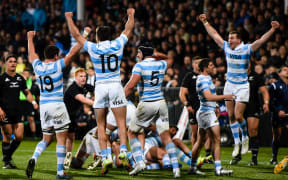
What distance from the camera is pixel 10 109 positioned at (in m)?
10.8

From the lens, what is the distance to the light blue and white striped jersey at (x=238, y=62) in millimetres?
10359

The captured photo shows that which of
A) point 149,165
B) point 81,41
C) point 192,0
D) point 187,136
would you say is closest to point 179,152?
point 149,165

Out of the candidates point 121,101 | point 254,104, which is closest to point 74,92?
point 121,101

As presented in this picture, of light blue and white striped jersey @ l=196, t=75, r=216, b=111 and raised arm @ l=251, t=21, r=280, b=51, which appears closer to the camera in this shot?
light blue and white striped jersey @ l=196, t=75, r=216, b=111

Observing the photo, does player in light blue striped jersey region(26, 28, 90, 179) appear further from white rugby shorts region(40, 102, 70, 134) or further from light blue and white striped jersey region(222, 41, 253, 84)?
light blue and white striped jersey region(222, 41, 253, 84)

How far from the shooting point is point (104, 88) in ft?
29.0

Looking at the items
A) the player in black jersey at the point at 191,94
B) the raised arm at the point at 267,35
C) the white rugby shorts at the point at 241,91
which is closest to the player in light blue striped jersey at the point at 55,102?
the white rugby shorts at the point at 241,91

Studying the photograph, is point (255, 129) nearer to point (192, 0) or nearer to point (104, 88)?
point (104, 88)

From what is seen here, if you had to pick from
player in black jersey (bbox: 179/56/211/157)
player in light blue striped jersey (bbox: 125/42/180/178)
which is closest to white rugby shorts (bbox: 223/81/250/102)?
player in black jersey (bbox: 179/56/211/157)

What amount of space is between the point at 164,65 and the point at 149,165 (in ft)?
7.75

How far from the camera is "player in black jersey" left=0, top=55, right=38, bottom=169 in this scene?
10664 mm

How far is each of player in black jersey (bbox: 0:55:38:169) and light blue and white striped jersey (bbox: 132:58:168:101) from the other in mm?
2964

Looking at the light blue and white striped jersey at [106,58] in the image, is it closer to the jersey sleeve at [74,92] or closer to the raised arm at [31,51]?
the raised arm at [31,51]

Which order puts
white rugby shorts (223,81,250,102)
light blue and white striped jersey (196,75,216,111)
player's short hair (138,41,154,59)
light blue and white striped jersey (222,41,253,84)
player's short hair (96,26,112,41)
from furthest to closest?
white rugby shorts (223,81,250,102)
light blue and white striped jersey (222,41,253,84)
player's short hair (138,41,154,59)
light blue and white striped jersey (196,75,216,111)
player's short hair (96,26,112,41)
